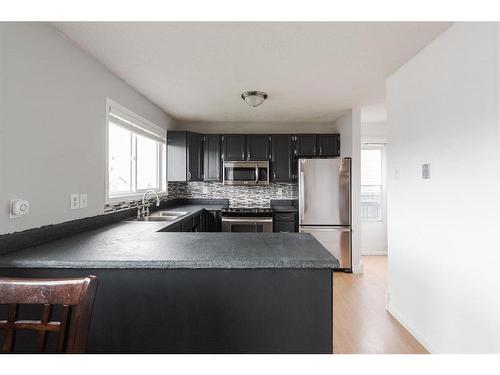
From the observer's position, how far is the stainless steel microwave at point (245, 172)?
414cm

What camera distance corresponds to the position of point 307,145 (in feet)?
13.6

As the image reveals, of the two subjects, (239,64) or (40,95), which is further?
(239,64)

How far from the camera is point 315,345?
129cm

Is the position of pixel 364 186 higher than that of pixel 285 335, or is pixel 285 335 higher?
pixel 364 186

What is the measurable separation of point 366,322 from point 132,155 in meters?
3.02

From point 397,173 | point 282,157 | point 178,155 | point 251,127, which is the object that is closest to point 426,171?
point 397,173

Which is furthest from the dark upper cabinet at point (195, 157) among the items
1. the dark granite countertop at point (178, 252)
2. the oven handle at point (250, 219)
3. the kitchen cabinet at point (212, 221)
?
the dark granite countertop at point (178, 252)

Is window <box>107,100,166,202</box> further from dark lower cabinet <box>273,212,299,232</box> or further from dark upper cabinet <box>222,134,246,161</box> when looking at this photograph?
dark lower cabinet <box>273,212,299,232</box>

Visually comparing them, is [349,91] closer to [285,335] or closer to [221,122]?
[221,122]

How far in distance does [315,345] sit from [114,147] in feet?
8.28

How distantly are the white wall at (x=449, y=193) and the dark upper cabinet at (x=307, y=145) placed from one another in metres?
1.74

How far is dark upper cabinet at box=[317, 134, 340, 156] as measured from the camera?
4.16m

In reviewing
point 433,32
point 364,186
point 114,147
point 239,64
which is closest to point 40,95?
point 114,147

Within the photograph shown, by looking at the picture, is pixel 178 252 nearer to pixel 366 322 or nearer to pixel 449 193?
pixel 449 193
